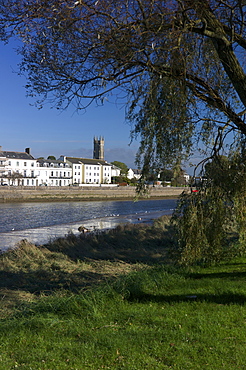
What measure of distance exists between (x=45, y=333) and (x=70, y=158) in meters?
112

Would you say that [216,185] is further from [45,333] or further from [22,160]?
[22,160]

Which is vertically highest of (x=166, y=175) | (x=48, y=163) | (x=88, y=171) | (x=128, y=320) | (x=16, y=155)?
(x=16, y=155)

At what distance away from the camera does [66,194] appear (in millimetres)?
76125

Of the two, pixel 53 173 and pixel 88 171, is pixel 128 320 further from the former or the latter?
pixel 88 171

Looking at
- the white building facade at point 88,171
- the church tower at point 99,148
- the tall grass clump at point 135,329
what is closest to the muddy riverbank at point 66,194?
the white building facade at point 88,171

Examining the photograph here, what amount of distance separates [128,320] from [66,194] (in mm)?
70931

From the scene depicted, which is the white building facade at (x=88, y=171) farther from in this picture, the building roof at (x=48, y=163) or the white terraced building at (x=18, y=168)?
the white terraced building at (x=18, y=168)

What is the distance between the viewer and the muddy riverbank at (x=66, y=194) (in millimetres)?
68425

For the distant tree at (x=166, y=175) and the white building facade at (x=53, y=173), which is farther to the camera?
the white building facade at (x=53, y=173)

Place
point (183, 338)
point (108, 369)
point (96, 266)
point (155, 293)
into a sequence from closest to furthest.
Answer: point (108, 369), point (183, 338), point (155, 293), point (96, 266)

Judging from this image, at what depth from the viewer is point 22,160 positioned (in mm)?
97500

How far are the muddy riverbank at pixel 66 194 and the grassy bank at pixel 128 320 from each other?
171 feet

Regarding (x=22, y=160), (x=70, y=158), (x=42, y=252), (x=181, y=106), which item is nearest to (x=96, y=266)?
(x=42, y=252)

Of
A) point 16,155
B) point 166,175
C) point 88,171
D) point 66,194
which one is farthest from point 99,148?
point 166,175
